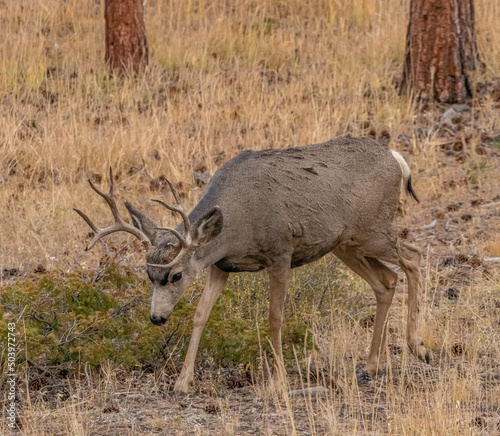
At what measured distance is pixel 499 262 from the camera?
27.6 ft

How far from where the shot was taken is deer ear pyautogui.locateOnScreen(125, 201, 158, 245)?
18.4 feet

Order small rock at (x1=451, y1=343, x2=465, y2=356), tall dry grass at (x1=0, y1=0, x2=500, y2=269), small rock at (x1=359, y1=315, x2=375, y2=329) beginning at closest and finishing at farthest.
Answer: small rock at (x1=451, y1=343, x2=465, y2=356) < small rock at (x1=359, y1=315, x2=375, y2=329) < tall dry grass at (x1=0, y1=0, x2=500, y2=269)

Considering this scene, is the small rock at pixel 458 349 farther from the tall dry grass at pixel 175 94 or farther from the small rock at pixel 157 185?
the small rock at pixel 157 185

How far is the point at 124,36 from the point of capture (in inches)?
559

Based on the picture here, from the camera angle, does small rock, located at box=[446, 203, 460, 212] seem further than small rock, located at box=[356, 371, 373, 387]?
Yes

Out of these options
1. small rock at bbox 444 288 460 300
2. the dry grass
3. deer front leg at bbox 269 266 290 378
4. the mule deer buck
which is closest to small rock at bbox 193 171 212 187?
the dry grass

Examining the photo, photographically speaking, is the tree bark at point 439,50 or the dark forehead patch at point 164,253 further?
the tree bark at point 439,50

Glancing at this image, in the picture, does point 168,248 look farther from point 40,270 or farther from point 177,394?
→ point 40,270

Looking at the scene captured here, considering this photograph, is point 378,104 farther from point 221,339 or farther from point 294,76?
point 221,339

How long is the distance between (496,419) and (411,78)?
8847 millimetres

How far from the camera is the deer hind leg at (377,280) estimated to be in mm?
6477

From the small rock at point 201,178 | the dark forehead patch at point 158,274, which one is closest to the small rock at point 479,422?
the dark forehead patch at point 158,274

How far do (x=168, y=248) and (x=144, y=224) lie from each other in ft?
0.84

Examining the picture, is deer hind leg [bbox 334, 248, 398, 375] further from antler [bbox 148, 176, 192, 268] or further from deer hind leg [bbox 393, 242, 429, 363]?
antler [bbox 148, 176, 192, 268]
